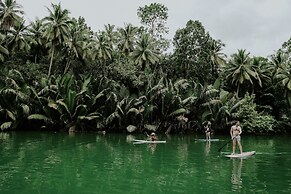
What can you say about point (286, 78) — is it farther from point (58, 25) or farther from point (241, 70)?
point (58, 25)

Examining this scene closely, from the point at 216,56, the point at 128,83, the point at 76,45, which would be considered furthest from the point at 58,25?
the point at 216,56

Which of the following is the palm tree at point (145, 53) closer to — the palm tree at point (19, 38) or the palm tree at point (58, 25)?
the palm tree at point (58, 25)

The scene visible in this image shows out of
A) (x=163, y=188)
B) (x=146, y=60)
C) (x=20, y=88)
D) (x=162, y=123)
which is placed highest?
(x=146, y=60)

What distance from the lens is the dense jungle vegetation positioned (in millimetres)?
34438

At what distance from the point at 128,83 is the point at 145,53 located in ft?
14.8

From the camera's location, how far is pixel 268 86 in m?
41.9

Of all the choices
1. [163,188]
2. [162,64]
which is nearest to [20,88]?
[162,64]

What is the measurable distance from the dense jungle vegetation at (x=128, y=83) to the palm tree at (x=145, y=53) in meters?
0.11

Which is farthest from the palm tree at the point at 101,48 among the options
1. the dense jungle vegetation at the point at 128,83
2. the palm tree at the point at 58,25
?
the palm tree at the point at 58,25

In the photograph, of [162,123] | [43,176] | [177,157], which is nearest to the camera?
[43,176]

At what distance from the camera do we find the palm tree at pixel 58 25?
119ft

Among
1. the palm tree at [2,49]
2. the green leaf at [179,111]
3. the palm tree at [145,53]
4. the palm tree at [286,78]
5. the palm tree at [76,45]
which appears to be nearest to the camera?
the green leaf at [179,111]

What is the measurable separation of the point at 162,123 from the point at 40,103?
11.5 meters

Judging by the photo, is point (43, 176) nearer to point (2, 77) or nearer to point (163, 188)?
point (163, 188)
